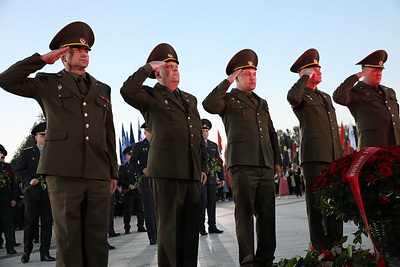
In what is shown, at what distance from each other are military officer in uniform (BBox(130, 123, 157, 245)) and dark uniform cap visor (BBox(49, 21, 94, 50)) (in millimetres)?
4025

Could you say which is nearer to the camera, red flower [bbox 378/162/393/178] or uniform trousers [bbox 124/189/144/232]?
red flower [bbox 378/162/393/178]

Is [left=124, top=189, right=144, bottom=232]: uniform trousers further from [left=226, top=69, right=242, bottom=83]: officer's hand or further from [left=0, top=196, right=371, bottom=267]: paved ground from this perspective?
[left=226, top=69, right=242, bottom=83]: officer's hand

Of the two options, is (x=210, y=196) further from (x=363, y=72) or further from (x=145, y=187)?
(x=363, y=72)

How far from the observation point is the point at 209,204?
10070mm

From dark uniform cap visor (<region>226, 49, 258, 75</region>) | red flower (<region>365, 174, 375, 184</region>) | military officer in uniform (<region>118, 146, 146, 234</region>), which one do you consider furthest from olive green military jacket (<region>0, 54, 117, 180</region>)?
military officer in uniform (<region>118, 146, 146, 234</region>)

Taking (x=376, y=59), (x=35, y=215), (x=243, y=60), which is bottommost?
(x=35, y=215)

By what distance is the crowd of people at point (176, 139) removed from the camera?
12.5ft

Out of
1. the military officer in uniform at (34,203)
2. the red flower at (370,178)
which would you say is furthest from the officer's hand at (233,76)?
the military officer in uniform at (34,203)

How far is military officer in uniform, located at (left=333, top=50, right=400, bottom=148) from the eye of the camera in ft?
19.7

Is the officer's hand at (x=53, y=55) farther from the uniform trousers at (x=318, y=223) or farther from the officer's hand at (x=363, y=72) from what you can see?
the officer's hand at (x=363, y=72)

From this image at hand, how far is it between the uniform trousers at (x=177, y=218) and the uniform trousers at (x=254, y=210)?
2.02ft

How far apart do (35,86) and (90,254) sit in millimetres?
1485

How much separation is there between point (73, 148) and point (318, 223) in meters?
3.18


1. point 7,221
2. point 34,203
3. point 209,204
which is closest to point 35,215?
point 34,203
